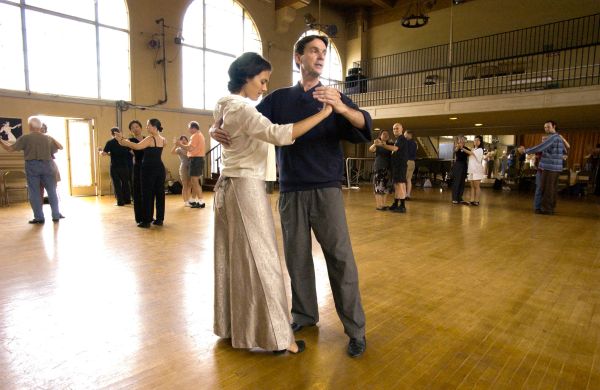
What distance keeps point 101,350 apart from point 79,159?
31.2ft

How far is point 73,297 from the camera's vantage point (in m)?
2.49

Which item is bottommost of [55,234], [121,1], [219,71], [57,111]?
[55,234]

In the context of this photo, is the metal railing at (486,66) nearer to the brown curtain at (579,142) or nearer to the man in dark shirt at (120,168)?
the brown curtain at (579,142)

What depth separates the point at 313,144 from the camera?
70.9 inches

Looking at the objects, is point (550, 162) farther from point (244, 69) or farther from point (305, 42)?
point (244, 69)

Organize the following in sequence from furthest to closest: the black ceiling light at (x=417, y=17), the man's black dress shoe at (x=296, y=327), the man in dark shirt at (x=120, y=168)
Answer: the black ceiling light at (x=417, y=17) → the man in dark shirt at (x=120, y=168) → the man's black dress shoe at (x=296, y=327)

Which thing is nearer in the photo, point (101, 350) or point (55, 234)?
point (101, 350)

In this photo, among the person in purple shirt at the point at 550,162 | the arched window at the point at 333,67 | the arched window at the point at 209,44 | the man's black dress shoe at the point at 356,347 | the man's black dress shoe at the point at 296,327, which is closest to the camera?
the man's black dress shoe at the point at 356,347

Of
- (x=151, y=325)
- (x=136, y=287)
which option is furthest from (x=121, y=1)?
(x=151, y=325)

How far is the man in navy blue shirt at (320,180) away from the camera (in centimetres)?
177

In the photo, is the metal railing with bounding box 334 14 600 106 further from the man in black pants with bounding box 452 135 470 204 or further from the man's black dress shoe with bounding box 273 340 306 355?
the man's black dress shoe with bounding box 273 340 306 355

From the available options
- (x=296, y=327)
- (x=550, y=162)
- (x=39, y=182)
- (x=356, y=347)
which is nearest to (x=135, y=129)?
(x=39, y=182)

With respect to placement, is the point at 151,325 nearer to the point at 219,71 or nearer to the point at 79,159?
the point at 79,159

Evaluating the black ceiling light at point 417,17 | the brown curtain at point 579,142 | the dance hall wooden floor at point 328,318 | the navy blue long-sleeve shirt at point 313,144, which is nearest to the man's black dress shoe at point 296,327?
the dance hall wooden floor at point 328,318
